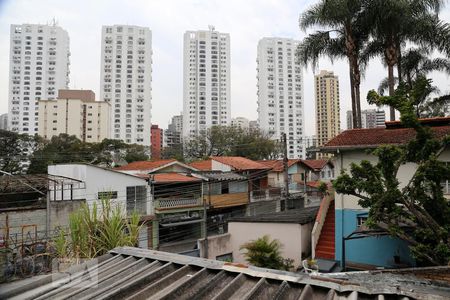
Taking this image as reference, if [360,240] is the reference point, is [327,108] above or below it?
above

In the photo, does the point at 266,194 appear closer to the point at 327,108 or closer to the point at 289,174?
the point at 289,174

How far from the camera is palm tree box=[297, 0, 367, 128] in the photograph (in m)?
15.3

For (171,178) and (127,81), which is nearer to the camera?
(171,178)

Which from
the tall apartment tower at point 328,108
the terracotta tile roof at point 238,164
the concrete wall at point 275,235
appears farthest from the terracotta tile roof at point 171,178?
the tall apartment tower at point 328,108

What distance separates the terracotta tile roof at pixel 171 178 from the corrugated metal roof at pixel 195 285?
58.8 feet

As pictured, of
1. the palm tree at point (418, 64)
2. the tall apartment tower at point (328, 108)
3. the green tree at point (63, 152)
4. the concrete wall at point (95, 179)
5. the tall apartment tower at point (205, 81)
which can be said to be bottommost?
the concrete wall at point (95, 179)

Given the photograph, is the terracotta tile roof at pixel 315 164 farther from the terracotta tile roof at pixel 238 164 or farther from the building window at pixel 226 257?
the building window at pixel 226 257

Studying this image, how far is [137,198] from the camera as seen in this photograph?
2042cm

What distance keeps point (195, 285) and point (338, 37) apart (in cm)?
1701

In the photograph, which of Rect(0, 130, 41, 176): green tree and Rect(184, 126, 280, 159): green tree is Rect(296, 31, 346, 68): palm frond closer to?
Rect(0, 130, 41, 176): green tree

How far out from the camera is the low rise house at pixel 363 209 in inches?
415

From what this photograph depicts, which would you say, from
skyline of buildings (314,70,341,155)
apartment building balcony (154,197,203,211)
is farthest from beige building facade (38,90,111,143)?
apartment building balcony (154,197,203,211)

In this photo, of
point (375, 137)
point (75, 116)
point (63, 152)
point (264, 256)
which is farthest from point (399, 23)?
point (75, 116)

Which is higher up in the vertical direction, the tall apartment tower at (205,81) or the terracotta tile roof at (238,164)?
the tall apartment tower at (205,81)
